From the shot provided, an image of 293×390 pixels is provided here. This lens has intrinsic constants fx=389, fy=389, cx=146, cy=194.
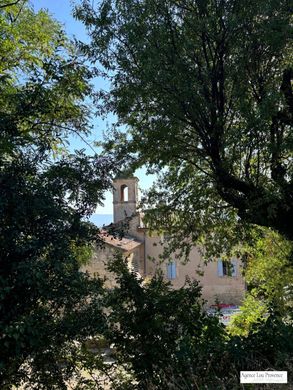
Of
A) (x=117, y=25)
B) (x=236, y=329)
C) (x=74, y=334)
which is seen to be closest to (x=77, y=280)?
(x=74, y=334)

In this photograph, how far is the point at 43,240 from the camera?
13.4ft

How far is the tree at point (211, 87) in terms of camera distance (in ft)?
19.2

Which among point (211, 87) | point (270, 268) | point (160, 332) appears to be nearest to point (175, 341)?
point (160, 332)

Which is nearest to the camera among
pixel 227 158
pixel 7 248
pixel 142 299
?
pixel 7 248

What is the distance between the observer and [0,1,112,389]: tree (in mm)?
3805

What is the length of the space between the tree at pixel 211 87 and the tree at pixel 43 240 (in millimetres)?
1487

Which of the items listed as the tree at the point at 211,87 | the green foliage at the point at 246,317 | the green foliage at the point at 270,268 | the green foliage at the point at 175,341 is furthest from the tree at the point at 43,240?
Result: the green foliage at the point at 270,268

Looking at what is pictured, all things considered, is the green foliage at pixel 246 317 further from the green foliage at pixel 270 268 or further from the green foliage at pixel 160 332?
the green foliage at pixel 160 332

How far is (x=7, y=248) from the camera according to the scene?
3986 millimetres

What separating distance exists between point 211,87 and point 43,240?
4002 mm

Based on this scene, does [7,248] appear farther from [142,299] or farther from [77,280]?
[142,299]

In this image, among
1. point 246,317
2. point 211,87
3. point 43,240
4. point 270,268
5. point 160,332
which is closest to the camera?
point 43,240

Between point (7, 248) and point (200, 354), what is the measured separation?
2.38 m

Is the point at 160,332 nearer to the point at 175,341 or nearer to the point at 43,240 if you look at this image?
the point at 175,341
